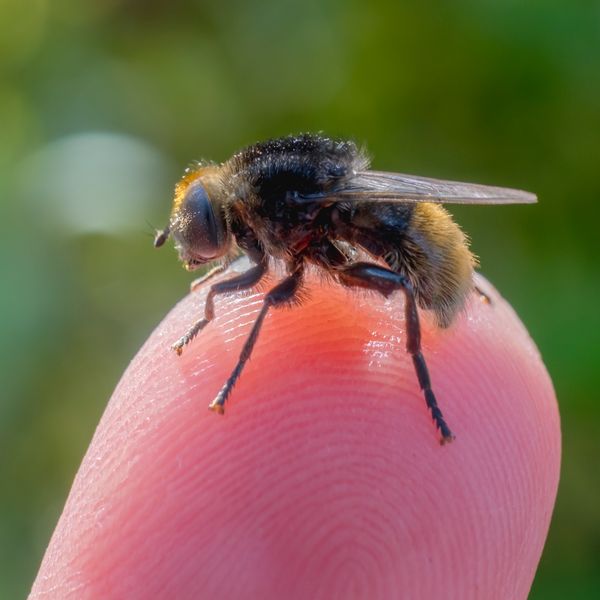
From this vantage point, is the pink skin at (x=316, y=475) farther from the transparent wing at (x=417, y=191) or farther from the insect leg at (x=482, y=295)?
the transparent wing at (x=417, y=191)

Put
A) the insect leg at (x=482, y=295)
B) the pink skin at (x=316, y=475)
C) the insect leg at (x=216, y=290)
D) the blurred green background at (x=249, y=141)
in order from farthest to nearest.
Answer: the blurred green background at (x=249, y=141), the insect leg at (x=482, y=295), the insect leg at (x=216, y=290), the pink skin at (x=316, y=475)

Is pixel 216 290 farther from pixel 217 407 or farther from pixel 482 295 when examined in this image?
pixel 482 295

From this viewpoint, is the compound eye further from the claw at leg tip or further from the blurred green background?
the blurred green background

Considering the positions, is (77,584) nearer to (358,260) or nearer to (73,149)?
(358,260)

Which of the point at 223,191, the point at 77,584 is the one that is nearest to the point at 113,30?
the point at 223,191

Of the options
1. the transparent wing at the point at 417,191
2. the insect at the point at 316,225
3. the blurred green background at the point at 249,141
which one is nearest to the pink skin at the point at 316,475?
the insect at the point at 316,225

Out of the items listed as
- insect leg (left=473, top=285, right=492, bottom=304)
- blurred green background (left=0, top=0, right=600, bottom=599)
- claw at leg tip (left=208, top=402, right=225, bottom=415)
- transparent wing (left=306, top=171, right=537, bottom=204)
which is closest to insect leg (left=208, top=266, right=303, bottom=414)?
claw at leg tip (left=208, top=402, right=225, bottom=415)
